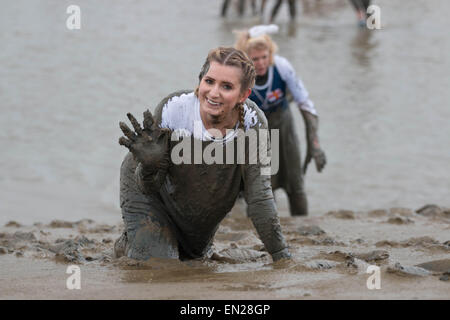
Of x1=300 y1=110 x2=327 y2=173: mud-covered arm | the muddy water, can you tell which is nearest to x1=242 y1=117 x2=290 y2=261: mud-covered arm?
the muddy water

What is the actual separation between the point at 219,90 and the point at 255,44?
270cm

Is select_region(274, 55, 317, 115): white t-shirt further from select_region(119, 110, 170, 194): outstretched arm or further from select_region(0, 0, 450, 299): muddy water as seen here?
select_region(119, 110, 170, 194): outstretched arm

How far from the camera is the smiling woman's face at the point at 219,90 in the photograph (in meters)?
4.37

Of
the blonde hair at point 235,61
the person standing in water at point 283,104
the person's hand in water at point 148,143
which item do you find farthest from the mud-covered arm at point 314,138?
the person's hand in water at point 148,143

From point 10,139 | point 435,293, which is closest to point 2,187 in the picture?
point 10,139

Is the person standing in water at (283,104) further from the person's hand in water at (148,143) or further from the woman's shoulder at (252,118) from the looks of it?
the person's hand in water at (148,143)

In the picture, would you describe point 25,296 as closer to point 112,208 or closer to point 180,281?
point 180,281

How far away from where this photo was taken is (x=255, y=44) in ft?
23.0

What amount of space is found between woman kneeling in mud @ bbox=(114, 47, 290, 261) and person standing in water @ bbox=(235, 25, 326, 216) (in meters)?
2.42

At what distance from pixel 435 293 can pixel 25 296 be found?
187cm

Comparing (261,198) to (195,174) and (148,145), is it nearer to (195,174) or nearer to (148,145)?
(195,174)

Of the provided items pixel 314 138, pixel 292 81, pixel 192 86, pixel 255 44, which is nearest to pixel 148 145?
pixel 255 44

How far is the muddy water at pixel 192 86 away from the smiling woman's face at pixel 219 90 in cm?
85

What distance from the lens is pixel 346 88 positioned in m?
14.5
